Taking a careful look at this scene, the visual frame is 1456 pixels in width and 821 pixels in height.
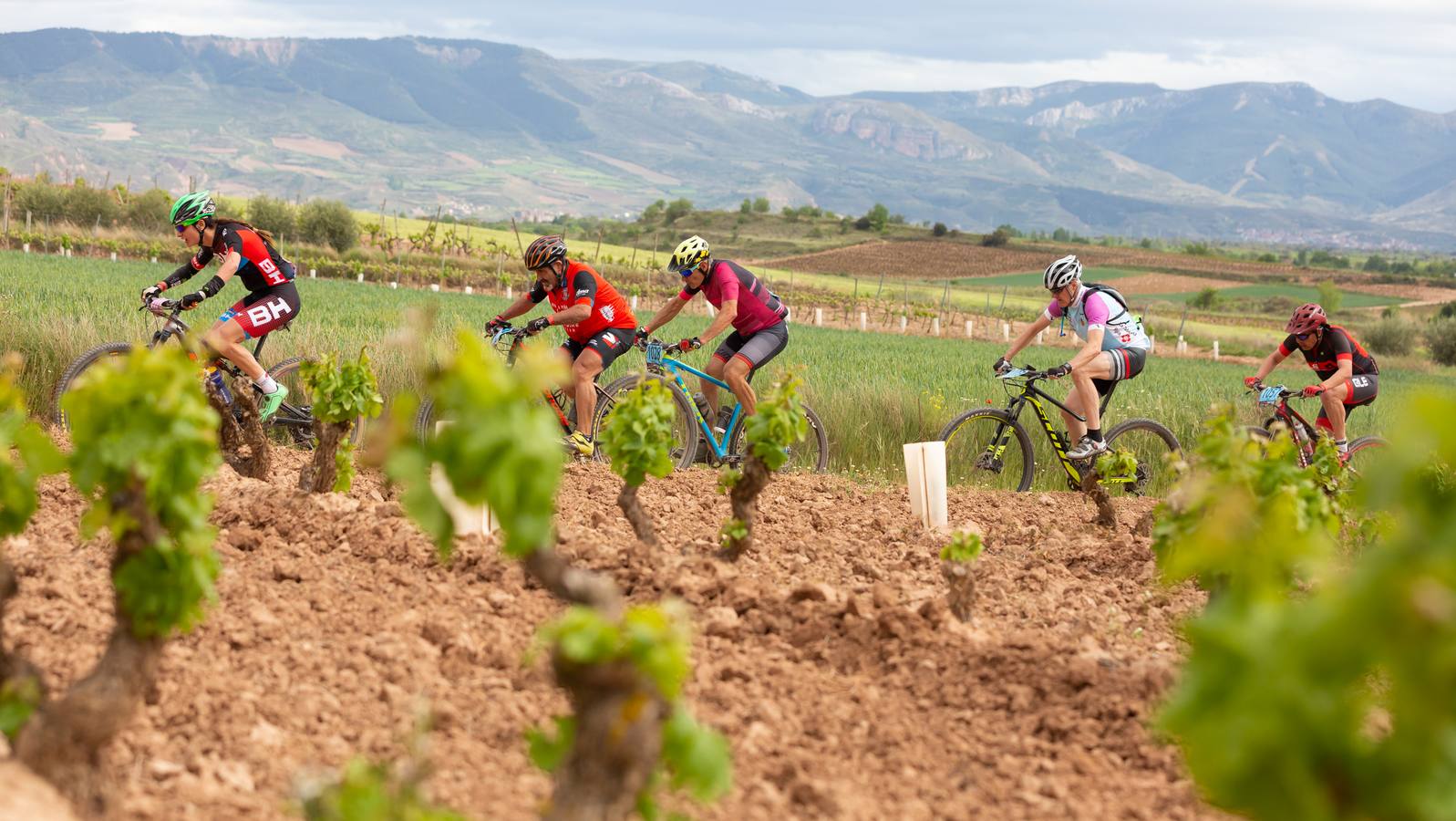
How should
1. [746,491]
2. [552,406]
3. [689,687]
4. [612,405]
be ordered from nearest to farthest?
[689,687]
[746,491]
[552,406]
[612,405]

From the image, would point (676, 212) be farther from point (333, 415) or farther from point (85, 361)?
point (333, 415)

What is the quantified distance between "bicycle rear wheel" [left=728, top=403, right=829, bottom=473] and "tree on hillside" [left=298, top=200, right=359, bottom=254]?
165 feet

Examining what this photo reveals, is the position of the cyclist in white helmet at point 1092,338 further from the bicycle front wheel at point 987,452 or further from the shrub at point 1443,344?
the shrub at point 1443,344

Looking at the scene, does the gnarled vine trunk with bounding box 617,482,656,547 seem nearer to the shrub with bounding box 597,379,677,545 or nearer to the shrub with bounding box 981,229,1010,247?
the shrub with bounding box 597,379,677,545

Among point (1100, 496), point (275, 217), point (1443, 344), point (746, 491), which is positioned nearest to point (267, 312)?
point (746, 491)

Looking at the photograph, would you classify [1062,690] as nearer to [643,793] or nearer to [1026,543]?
[643,793]

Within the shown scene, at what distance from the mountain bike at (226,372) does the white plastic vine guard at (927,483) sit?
3.53 meters

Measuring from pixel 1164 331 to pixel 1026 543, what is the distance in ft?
155

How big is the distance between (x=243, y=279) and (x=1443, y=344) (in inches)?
1718

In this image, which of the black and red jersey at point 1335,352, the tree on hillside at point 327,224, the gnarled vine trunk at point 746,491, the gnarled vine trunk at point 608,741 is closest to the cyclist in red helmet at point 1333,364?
the black and red jersey at point 1335,352

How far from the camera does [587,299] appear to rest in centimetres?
891

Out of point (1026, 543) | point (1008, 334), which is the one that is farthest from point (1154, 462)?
point (1008, 334)

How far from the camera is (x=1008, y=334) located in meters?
43.9

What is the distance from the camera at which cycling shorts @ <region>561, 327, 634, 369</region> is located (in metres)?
9.09
